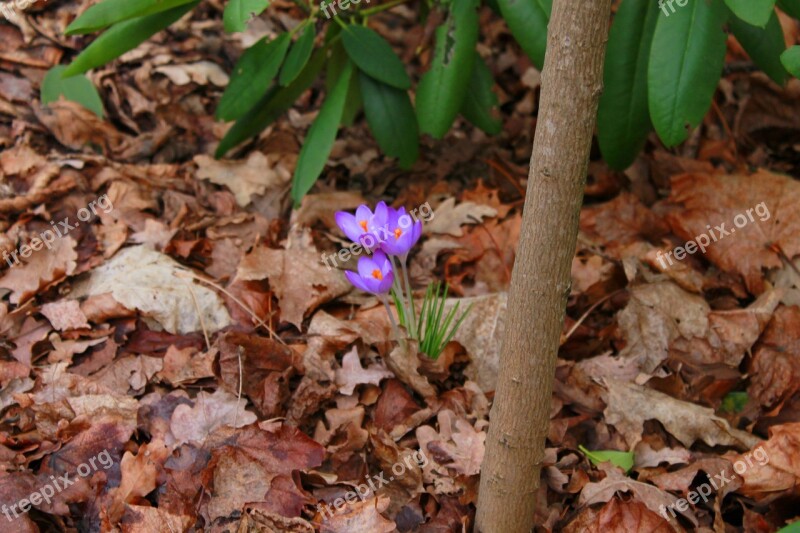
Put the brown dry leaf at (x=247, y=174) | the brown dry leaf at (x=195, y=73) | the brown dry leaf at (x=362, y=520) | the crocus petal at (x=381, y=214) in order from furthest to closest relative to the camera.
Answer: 1. the brown dry leaf at (x=195, y=73)
2. the brown dry leaf at (x=247, y=174)
3. the crocus petal at (x=381, y=214)
4. the brown dry leaf at (x=362, y=520)

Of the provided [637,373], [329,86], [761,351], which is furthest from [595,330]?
[329,86]

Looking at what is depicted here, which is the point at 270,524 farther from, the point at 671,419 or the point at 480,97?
the point at 480,97

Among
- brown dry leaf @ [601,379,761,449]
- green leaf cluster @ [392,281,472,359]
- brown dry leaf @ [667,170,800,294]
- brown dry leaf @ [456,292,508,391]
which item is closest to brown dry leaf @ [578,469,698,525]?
brown dry leaf @ [601,379,761,449]

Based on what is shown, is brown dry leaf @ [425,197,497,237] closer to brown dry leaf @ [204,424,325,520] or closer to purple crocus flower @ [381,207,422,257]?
purple crocus flower @ [381,207,422,257]

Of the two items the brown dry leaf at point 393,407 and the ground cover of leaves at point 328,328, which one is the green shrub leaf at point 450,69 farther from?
the brown dry leaf at point 393,407

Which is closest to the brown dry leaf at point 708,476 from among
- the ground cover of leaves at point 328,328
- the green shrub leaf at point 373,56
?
the ground cover of leaves at point 328,328
